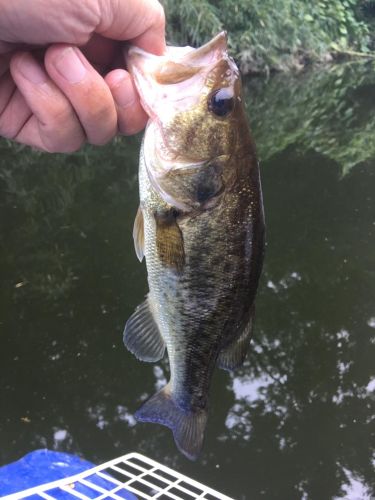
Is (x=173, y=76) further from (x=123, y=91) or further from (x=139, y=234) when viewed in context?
(x=139, y=234)

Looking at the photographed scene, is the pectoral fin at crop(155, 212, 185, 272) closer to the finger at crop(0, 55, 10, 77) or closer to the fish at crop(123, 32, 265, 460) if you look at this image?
the fish at crop(123, 32, 265, 460)

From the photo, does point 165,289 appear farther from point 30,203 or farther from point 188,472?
point 30,203

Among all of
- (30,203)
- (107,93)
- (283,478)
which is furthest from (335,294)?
(107,93)

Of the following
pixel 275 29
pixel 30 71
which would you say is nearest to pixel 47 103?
pixel 30 71

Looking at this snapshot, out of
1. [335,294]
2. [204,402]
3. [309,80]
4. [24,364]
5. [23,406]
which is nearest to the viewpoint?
[204,402]

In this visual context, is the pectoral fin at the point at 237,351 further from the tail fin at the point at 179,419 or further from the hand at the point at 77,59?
the hand at the point at 77,59
